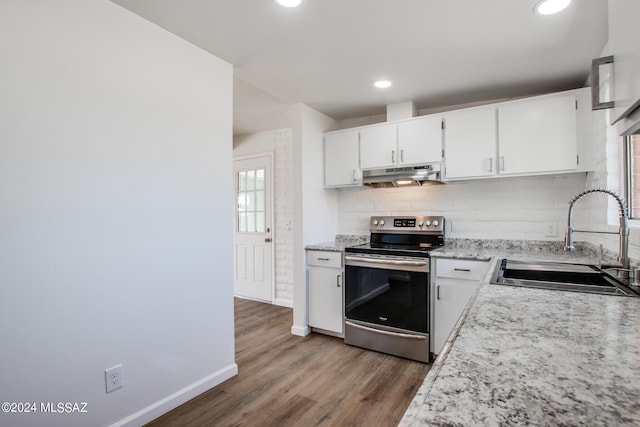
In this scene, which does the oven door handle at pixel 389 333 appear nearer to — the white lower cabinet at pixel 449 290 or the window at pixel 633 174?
the white lower cabinet at pixel 449 290

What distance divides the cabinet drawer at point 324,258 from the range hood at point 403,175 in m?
0.77

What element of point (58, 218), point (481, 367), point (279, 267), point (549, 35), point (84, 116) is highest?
point (549, 35)

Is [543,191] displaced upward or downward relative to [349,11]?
downward

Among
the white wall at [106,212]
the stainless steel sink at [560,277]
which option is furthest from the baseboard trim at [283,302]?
the stainless steel sink at [560,277]

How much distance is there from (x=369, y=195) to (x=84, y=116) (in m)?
2.58

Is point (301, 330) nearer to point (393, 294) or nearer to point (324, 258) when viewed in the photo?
point (324, 258)

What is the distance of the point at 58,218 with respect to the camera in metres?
1.48

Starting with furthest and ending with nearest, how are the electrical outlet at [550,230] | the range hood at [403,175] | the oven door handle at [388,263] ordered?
1. the range hood at [403,175]
2. the electrical outlet at [550,230]
3. the oven door handle at [388,263]

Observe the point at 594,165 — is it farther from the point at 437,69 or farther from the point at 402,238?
the point at 402,238

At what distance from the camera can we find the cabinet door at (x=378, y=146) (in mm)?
3057

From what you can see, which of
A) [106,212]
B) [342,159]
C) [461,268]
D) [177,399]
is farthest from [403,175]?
[177,399]

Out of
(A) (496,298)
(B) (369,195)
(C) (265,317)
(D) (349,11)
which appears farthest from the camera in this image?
(C) (265,317)

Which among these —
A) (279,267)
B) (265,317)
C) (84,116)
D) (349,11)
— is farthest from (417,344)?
(84,116)

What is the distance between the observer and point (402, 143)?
301cm
